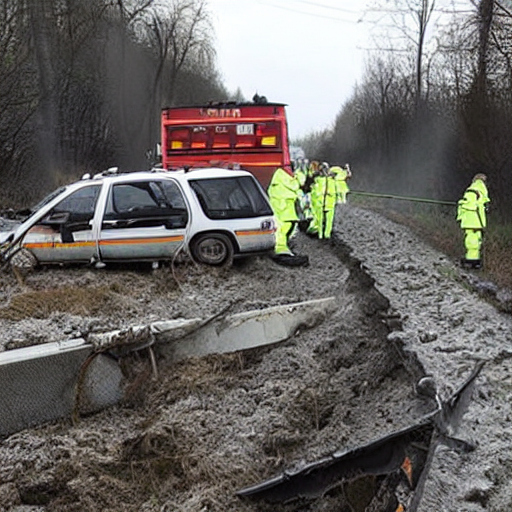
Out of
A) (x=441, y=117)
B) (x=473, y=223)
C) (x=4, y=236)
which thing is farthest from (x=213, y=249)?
(x=441, y=117)

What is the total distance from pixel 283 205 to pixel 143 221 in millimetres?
2480

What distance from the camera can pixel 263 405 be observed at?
16.5 ft

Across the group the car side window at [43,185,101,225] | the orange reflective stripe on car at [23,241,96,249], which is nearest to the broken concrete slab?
the orange reflective stripe on car at [23,241,96,249]

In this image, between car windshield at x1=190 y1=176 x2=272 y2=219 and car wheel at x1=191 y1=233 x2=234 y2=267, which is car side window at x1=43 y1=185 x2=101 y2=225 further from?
car wheel at x1=191 y1=233 x2=234 y2=267

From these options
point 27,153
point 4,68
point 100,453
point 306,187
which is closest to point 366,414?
point 100,453

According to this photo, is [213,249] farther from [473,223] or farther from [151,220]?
[473,223]

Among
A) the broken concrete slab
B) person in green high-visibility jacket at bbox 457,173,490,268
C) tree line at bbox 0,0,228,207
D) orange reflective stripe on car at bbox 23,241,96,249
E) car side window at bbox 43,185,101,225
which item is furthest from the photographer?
tree line at bbox 0,0,228,207

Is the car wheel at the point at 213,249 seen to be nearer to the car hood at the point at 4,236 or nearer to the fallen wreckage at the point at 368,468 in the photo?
the car hood at the point at 4,236

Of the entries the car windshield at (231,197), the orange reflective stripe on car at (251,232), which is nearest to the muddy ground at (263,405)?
the orange reflective stripe on car at (251,232)

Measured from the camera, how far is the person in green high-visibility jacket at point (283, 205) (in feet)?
35.3

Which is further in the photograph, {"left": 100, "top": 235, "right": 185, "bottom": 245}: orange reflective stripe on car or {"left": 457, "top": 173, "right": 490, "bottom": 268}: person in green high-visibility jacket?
{"left": 457, "top": 173, "right": 490, "bottom": 268}: person in green high-visibility jacket

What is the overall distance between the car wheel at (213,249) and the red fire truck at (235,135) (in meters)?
3.68

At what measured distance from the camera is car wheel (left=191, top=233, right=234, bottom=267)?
9.57m

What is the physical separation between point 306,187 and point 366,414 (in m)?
13.6
